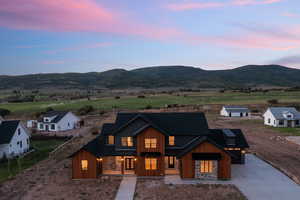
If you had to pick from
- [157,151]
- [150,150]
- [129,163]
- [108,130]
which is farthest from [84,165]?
[157,151]

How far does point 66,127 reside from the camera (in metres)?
53.4

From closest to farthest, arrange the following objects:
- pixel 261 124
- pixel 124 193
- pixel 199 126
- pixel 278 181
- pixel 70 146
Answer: pixel 124 193, pixel 278 181, pixel 199 126, pixel 70 146, pixel 261 124

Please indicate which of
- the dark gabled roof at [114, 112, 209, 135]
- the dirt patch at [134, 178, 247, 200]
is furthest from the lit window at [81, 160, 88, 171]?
the dirt patch at [134, 178, 247, 200]

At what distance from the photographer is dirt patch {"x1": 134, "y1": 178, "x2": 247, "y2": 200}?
18.6 metres

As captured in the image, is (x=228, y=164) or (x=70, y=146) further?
(x=70, y=146)

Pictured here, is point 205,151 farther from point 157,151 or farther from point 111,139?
point 111,139

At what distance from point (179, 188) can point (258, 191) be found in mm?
6301

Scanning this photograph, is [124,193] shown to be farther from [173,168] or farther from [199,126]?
[199,126]

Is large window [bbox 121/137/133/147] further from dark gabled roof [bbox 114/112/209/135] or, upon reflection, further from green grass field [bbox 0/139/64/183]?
green grass field [bbox 0/139/64/183]

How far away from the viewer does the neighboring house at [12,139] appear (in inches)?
1214

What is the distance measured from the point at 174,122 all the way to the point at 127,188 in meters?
8.71

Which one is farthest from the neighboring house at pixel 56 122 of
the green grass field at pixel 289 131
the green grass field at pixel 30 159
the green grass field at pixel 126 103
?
the green grass field at pixel 289 131

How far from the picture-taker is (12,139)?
31.5 m

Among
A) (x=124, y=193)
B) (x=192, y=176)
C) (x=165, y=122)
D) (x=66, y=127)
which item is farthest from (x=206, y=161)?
(x=66, y=127)
